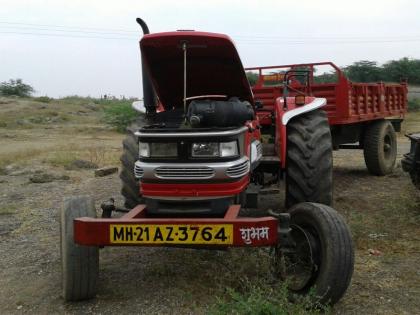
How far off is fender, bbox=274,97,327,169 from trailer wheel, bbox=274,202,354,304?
1124mm

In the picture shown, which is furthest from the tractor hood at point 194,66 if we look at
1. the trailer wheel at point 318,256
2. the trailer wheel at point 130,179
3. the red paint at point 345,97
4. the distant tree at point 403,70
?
the distant tree at point 403,70

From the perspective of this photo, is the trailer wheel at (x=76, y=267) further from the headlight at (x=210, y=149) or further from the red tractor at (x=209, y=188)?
the headlight at (x=210, y=149)

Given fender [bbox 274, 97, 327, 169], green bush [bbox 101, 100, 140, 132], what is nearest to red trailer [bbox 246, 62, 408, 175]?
fender [bbox 274, 97, 327, 169]

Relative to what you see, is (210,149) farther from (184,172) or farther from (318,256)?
(318,256)

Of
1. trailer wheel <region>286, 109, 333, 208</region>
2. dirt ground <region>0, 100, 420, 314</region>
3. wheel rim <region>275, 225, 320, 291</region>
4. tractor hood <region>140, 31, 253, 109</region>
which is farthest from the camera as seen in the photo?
trailer wheel <region>286, 109, 333, 208</region>

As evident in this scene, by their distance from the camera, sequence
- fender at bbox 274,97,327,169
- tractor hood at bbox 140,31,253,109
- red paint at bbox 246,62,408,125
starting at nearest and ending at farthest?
1. tractor hood at bbox 140,31,253,109
2. fender at bbox 274,97,327,169
3. red paint at bbox 246,62,408,125

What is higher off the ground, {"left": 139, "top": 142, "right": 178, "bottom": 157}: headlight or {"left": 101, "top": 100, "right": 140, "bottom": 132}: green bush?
{"left": 139, "top": 142, "right": 178, "bottom": 157}: headlight

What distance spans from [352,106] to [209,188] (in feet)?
17.1

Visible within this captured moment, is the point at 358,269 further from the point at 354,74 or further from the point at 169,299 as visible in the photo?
the point at 354,74

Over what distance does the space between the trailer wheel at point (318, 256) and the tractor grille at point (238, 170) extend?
503mm

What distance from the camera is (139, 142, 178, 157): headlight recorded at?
427 centimetres

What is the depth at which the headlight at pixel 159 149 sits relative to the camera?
14.0 ft

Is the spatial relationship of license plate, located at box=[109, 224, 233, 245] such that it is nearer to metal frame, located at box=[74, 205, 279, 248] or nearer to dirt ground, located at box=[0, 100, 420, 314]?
metal frame, located at box=[74, 205, 279, 248]

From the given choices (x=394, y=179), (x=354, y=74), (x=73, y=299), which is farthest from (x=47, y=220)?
(x=354, y=74)
